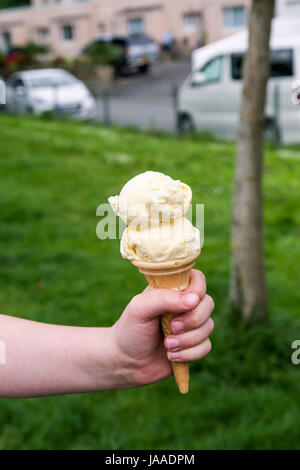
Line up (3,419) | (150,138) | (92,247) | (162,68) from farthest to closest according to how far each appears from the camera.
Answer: (162,68), (150,138), (92,247), (3,419)

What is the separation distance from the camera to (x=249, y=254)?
3.87 meters

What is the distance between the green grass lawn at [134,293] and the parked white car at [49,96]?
6.16m


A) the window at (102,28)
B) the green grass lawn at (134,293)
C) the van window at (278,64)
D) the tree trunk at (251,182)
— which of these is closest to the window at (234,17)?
the window at (102,28)

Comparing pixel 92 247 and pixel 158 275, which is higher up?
pixel 158 275

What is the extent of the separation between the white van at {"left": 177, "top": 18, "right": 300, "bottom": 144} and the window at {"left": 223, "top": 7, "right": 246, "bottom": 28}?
73.0ft

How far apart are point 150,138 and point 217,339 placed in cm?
768

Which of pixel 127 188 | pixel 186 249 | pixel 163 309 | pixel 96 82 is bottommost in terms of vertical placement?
pixel 96 82

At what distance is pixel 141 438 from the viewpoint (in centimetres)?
297

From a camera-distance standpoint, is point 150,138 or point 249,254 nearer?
point 249,254

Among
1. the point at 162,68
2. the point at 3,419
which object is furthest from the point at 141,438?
the point at 162,68

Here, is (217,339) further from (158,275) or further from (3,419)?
(158,275)

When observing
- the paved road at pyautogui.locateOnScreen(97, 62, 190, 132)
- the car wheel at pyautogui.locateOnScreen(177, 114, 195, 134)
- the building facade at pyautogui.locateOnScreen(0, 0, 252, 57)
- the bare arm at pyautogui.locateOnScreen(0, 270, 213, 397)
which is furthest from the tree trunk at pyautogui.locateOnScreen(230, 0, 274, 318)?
the building facade at pyautogui.locateOnScreen(0, 0, 252, 57)

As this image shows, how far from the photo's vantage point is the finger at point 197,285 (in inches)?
57.2

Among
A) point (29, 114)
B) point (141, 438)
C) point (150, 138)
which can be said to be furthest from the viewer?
point (29, 114)
